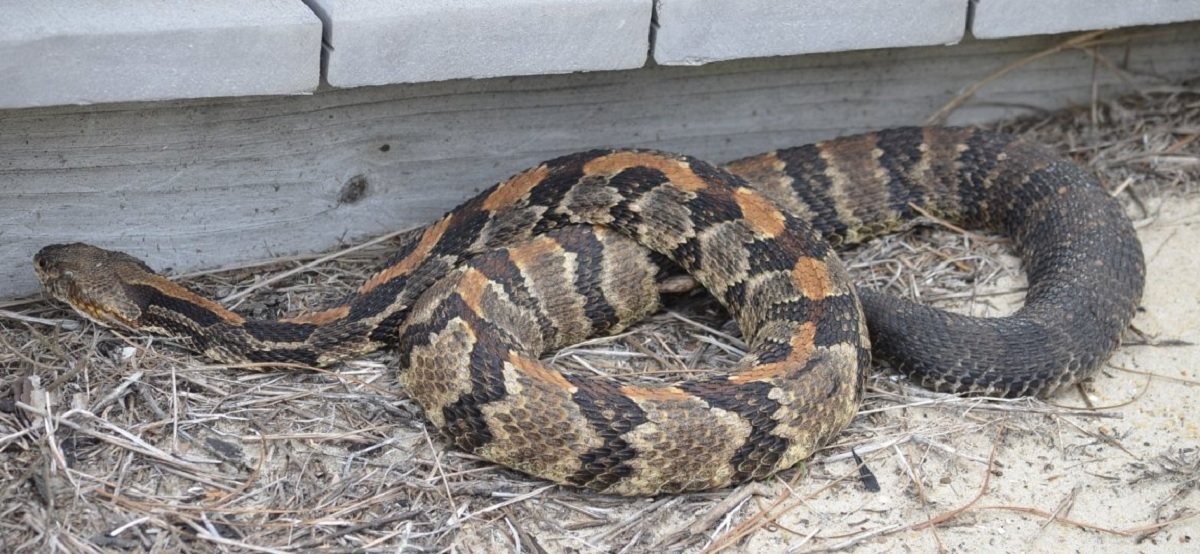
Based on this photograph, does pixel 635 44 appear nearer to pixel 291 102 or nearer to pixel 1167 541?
pixel 291 102

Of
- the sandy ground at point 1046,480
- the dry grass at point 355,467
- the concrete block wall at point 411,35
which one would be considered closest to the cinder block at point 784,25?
the concrete block wall at point 411,35

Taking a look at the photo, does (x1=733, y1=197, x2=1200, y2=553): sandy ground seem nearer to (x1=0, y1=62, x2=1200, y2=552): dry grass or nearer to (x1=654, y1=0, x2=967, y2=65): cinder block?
(x1=0, y1=62, x2=1200, y2=552): dry grass

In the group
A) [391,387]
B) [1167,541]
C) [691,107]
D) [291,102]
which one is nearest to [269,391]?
[391,387]

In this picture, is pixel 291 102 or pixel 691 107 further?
pixel 691 107

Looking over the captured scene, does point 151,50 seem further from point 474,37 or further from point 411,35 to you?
point 474,37

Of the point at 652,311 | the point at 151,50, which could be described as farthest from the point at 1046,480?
the point at 151,50

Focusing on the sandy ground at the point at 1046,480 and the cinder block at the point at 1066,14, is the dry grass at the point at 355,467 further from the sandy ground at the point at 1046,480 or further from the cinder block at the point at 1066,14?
the cinder block at the point at 1066,14

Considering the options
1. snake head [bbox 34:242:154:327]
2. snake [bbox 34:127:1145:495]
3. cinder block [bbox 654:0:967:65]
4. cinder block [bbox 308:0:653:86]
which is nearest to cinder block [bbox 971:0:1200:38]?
cinder block [bbox 654:0:967:65]
